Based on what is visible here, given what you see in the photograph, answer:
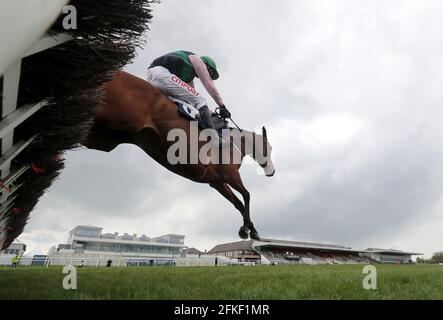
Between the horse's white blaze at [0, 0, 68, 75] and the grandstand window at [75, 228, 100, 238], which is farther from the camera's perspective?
the grandstand window at [75, 228, 100, 238]

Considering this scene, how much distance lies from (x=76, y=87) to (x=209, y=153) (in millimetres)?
2715

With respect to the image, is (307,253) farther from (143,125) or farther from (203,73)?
(143,125)

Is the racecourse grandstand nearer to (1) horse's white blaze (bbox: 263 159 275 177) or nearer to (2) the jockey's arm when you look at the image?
(1) horse's white blaze (bbox: 263 159 275 177)

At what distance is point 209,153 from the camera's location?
5.66 metres

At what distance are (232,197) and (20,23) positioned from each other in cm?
514

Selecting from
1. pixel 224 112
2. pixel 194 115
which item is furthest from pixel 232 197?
pixel 194 115

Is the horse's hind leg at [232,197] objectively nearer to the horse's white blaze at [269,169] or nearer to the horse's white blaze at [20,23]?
the horse's white blaze at [269,169]

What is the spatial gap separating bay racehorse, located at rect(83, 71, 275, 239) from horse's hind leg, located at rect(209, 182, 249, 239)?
0.02m

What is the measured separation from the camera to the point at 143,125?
470 cm

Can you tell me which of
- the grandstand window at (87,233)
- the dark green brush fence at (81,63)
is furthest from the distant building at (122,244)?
the dark green brush fence at (81,63)

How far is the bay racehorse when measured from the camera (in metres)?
4.44

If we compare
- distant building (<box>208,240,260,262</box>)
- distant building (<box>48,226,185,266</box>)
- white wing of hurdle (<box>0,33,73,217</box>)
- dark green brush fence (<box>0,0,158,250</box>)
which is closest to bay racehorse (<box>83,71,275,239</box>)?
dark green brush fence (<box>0,0,158,250</box>)
